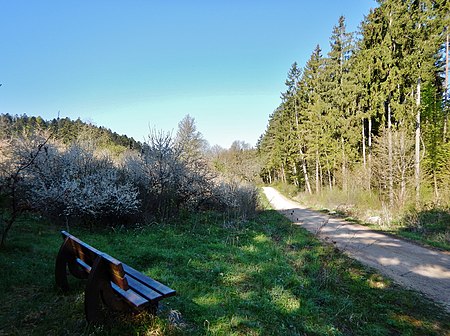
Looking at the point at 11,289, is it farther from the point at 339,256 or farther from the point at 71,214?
the point at 339,256

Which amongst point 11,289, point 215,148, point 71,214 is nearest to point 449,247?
point 11,289

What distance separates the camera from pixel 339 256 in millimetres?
7695

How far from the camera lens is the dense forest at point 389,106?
51.2ft

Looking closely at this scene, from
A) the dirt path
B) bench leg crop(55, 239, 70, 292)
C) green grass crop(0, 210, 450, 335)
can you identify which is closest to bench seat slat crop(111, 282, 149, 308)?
green grass crop(0, 210, 450, 335)

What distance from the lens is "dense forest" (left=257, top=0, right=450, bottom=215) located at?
15.6m

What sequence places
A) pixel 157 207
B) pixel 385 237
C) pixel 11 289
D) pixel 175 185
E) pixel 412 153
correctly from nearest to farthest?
1. pixel 11 289
2. pixel 385 237
3. pixel 157 207
4. pixel 175 185
5. pixel 412 153

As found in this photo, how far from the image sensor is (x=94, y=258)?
331 cm

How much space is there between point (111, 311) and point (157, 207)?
8058 mm

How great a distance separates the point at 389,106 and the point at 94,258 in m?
19.6

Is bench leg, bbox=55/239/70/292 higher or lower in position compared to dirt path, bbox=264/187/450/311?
higher

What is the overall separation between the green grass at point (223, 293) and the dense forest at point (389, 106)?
1125 centimetres

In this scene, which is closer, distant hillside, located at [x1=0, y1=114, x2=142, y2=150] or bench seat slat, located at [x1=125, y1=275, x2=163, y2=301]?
bench seat slat, located at [x1=125, y1=275, x2=163, y2=301]

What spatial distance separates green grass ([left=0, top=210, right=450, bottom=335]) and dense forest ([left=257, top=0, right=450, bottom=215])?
11255mm

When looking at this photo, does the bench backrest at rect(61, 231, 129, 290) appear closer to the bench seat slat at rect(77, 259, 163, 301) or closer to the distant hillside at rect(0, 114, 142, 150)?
the bench seat slat at rect(77, 259, 163, 301)
